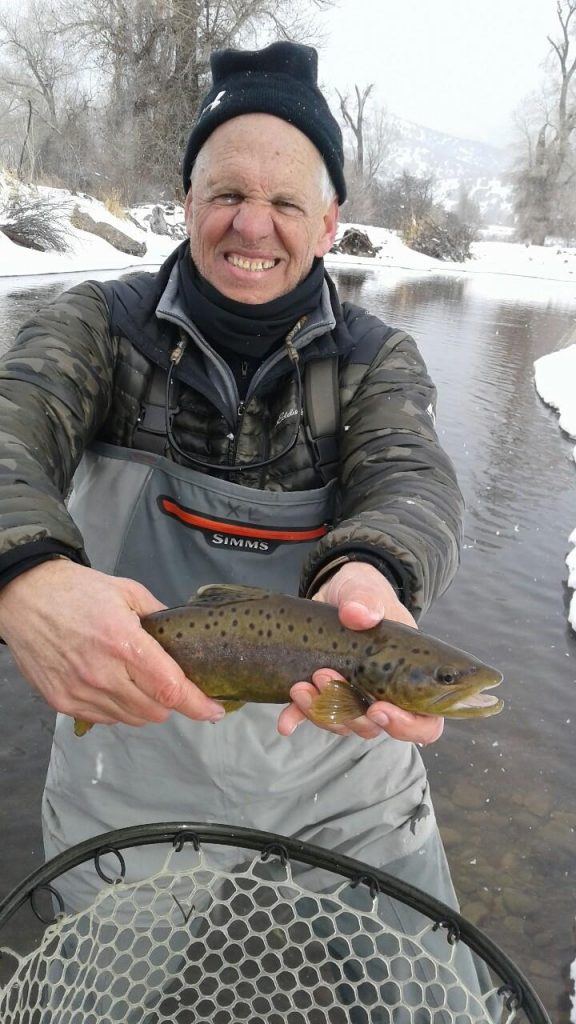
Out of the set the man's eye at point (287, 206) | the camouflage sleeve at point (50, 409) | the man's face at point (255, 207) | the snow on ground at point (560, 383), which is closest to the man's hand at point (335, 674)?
the camouflage sleeve at point (50, 409)

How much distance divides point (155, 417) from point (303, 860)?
140 cm

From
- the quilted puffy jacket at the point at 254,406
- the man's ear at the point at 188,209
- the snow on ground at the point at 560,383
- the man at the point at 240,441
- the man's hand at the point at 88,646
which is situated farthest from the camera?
the snow on ground at the point at 560,383

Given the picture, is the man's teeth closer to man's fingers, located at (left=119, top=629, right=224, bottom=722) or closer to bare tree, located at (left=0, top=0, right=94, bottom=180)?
man's fingers, located at (left=119, top=629, right=224, bottom=722)

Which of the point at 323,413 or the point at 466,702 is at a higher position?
the point at 323,413

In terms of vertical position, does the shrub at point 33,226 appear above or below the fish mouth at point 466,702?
above

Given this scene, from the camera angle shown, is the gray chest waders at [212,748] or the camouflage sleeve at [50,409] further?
the gray chest waders at [212,748]

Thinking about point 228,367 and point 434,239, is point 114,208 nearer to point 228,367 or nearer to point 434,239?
point 434,239

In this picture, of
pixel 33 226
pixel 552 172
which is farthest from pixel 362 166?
pixel 33 226

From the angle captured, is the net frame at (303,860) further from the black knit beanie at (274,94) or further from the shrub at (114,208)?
the shrub at (114,208)

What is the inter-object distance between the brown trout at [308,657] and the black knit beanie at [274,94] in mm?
1553

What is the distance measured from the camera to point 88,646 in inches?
61.2

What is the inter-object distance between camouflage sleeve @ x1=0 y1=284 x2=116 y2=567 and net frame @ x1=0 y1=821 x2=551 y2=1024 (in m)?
0.75

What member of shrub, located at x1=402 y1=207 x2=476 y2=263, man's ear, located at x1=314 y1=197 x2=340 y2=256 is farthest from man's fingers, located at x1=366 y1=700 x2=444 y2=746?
shrub, located at x1=402 y1=207 x2=476 y2=263

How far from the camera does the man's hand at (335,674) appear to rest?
5.41 feet
